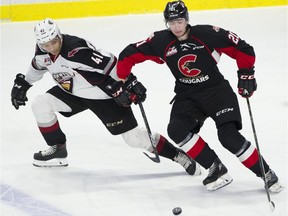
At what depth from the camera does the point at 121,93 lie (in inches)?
156

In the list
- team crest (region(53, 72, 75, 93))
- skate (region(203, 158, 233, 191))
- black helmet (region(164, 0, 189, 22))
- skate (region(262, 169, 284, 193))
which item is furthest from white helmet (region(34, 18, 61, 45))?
skate (region(262, 169, 284, 193))

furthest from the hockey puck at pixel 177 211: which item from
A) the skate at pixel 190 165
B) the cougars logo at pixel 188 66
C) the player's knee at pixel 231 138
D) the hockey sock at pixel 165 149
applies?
the cougars logo at pixel 188 66

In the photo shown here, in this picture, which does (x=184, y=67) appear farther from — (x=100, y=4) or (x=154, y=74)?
(x=100, y=4)

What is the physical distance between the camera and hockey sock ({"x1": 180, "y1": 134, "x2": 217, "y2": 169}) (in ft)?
12.4

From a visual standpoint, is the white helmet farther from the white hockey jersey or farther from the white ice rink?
the white ice rink

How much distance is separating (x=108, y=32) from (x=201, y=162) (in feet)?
13.8

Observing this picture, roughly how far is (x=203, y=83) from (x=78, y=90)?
0.79 metres

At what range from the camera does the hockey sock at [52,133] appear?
4305mm

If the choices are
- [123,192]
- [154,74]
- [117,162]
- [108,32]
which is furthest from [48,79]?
[123,192]

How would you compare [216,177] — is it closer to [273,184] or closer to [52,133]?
[273,184]

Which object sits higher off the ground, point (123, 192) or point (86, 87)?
point (86, 87)

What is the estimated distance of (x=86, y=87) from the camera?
418 cm

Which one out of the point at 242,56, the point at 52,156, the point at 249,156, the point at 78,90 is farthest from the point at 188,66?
the point at 52,156

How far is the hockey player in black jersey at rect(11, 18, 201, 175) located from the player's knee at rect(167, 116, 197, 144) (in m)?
0.33
